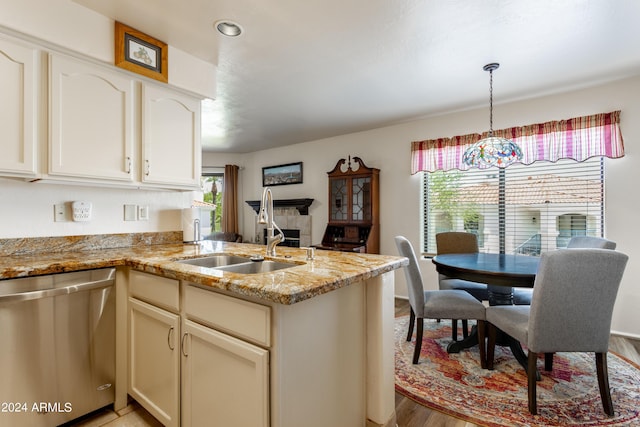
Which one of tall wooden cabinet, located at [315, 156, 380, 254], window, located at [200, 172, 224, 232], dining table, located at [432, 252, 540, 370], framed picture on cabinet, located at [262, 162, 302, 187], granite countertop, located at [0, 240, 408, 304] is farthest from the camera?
window, located at [200, 172, 224, 232]

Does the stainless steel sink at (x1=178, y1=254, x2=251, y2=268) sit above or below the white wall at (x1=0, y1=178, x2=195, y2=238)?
below

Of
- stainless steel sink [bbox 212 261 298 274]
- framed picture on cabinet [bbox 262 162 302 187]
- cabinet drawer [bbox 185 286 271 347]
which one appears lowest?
cabinet drawer [bbox 185 286 271 347]

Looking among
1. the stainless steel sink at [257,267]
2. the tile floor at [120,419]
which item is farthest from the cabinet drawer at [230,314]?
the tile floor at [120,419]

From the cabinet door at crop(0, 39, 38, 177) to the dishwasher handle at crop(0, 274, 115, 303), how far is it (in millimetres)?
671

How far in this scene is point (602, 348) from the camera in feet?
5.76

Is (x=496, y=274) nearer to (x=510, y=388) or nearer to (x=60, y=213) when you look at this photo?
(x=510, y=388)

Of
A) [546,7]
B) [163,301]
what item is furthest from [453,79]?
[163,301]

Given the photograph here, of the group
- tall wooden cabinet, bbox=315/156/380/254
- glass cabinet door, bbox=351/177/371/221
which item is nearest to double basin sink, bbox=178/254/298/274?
tall wooden cabinet, bbox=315/156/380/254

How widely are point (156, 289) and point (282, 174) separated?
4187mm

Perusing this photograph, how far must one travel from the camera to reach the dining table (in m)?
2.09

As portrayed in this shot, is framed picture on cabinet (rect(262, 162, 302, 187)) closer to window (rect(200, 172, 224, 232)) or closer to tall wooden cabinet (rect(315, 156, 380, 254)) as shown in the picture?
tall wooden cabinet (rect(315, 156, 380, 254))

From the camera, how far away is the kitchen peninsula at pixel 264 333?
3.64 feet

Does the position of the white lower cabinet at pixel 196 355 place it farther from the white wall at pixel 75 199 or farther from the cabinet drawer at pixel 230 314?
the white wall at pixel 75 199

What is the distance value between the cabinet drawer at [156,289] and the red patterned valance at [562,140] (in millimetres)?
3098
